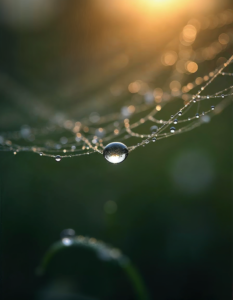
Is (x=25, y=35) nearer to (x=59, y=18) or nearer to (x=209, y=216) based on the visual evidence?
(x=59, y=18)

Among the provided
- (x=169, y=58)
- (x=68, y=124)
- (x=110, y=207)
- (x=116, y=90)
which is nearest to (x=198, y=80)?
(x=169, y=58)

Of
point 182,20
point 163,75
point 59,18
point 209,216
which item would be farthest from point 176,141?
point 59,18

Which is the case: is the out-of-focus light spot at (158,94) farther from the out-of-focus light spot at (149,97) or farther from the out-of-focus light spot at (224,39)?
the out-of-focus light spot at (224,39)

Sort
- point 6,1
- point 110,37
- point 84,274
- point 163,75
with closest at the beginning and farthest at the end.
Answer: point 84,274 → point 163,75 → point 110,37 → point 6,1

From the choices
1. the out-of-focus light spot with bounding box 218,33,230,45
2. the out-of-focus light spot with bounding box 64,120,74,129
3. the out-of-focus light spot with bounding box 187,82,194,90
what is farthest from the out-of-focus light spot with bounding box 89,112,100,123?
the out-of-focus light spot with bounding box 218,33,230,45

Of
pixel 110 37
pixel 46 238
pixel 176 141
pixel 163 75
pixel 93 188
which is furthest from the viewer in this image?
pixel 110 37

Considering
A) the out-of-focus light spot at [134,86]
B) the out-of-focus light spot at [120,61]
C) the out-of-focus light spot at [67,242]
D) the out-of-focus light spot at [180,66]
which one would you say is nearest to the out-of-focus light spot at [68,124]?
the out-of-focus light spot at [134,86]

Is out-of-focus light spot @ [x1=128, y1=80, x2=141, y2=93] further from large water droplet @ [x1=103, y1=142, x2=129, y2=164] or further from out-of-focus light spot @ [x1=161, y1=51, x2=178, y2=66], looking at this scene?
large water droplet @ [x1=103, y1=142, x2=129, y2=164]
